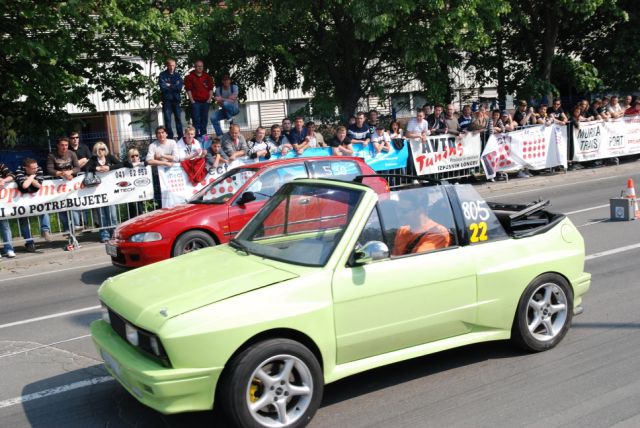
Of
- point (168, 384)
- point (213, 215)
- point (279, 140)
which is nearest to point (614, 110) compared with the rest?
point (279, 140)

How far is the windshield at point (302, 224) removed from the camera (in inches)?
201

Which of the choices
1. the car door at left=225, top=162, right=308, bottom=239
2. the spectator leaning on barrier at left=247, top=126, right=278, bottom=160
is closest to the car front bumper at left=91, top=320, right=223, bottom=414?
the car door at left=225, top=162, right=308, bottom=239

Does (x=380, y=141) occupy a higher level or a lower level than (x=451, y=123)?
lower

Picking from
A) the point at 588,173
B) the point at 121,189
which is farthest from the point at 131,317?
the point at 588,173

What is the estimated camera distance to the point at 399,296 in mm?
5098

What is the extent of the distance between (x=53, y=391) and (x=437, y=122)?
13.4 metres

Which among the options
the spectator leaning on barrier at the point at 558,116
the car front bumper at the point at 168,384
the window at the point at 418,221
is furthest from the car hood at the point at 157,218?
the spectator leaning on barrier at the point at 558,116

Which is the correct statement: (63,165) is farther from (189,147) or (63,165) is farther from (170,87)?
(170,87)

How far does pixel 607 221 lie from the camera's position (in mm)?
12086

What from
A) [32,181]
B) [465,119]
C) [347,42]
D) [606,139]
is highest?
[347,42]

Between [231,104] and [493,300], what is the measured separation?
13.0 m

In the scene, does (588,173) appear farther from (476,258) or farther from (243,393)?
(243,393)

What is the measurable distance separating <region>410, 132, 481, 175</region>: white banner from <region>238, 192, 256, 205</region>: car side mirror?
24.0 ft

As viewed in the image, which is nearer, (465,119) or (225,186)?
(225,186)
